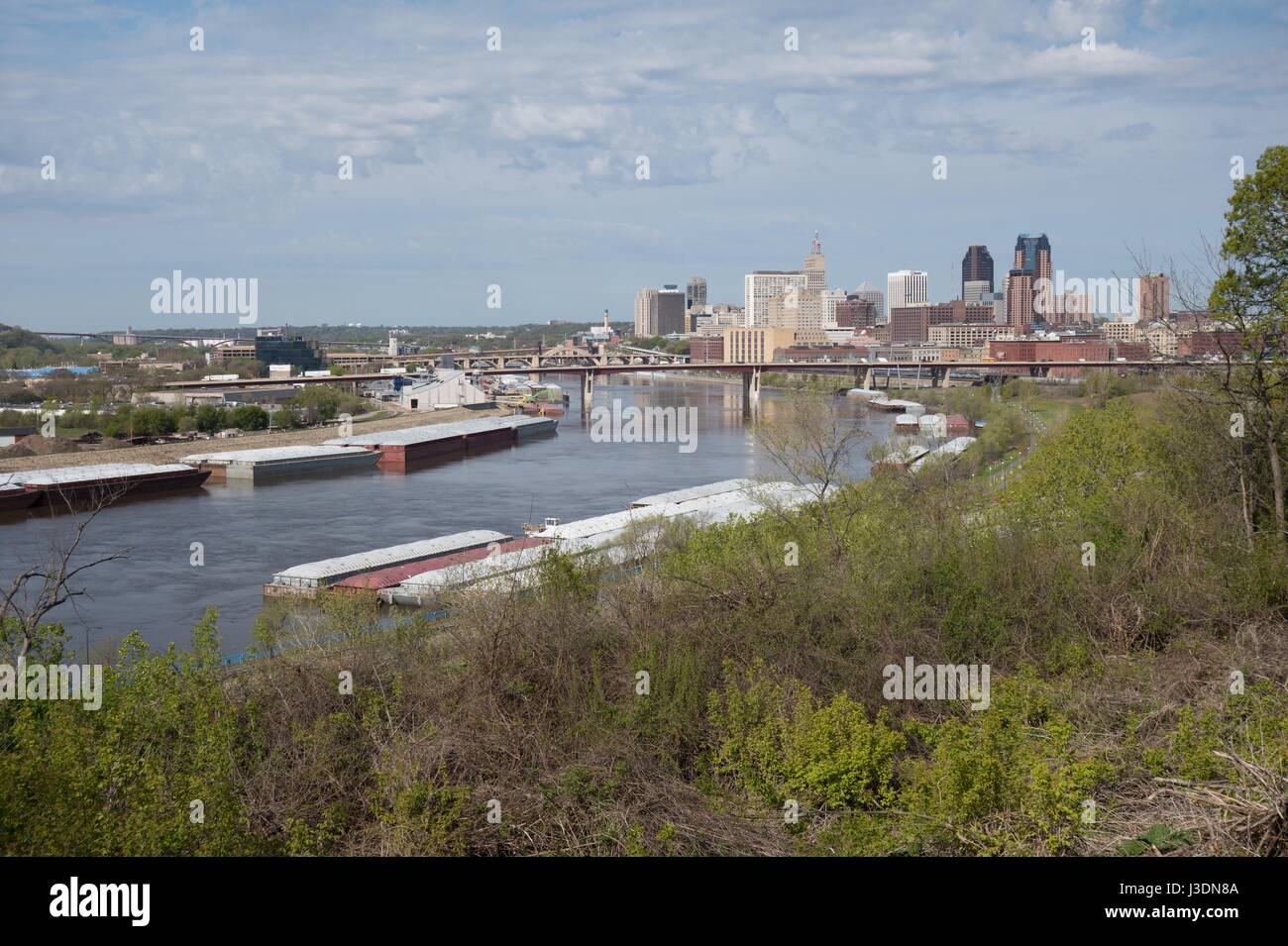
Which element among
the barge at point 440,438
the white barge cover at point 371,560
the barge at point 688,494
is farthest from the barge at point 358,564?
the barge at point 440,438

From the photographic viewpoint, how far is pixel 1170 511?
24.6ft

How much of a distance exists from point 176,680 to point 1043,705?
13.1ft

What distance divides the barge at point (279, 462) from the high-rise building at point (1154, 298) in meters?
21.4

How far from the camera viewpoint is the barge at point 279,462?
86.4ft

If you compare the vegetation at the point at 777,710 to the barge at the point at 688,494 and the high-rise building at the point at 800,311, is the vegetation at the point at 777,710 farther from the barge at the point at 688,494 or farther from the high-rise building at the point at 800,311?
the high-rise building at the point at 800,311

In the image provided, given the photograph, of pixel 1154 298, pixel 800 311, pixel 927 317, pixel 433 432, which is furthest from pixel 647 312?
pixel 1154 298

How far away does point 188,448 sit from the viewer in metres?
29.9

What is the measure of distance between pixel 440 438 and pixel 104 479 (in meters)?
11.7

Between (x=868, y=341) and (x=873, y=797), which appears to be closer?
(x=873, y=797)

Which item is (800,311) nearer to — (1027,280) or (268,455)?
(1027,280)

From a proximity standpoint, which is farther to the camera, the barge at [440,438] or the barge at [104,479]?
the barge at [440,438]

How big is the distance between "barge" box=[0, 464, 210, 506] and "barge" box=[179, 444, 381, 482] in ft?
1.77
